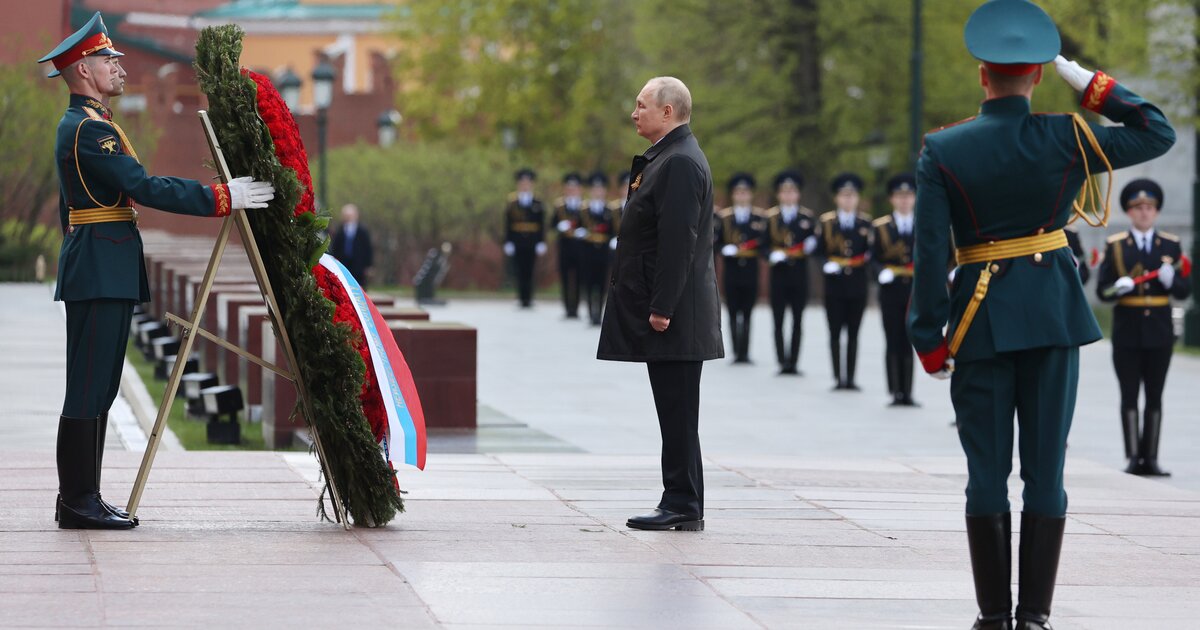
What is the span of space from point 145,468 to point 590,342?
16.3m

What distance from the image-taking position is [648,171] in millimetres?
8109

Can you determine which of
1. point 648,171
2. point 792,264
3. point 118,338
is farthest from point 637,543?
point 792,264

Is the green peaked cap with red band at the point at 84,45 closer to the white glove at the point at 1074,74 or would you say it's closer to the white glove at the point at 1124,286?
the white glove at the point at 1074,74

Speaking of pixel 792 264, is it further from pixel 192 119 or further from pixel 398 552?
pixel 192 119

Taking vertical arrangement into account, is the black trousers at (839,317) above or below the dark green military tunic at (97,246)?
below

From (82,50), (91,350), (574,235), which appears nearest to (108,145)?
(82,50)

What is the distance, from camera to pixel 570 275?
1134 inches

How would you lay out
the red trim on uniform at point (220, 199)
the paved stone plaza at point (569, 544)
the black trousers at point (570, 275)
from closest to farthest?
the paved stone plaza at point (569, 544), the red trim on uniform at point (220, 199), the black trousers at point (570, 275)

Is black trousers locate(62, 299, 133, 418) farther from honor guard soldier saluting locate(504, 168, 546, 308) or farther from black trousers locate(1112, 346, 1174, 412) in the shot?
honor guard soldier saluting locate(504, 168, 546, 308)

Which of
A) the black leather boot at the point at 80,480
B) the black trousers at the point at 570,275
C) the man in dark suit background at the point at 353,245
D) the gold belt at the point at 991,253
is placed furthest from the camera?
the black trousers at the point at 570,275

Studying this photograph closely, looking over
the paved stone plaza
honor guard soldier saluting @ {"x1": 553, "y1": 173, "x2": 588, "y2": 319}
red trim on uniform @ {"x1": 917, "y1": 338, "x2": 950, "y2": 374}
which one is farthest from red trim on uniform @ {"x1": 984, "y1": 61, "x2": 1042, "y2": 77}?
honor guard soldier saluting @ {"x1": 553, "y1": 173, "x2": 588, "y2": 319}

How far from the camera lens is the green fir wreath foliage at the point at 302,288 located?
7570 mm

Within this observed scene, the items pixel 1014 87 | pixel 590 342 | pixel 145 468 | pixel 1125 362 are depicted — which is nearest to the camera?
pixel 1014 87

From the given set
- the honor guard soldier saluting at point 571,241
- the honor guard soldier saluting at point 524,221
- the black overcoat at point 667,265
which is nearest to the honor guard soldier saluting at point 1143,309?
the black overcoat at point 667,265
